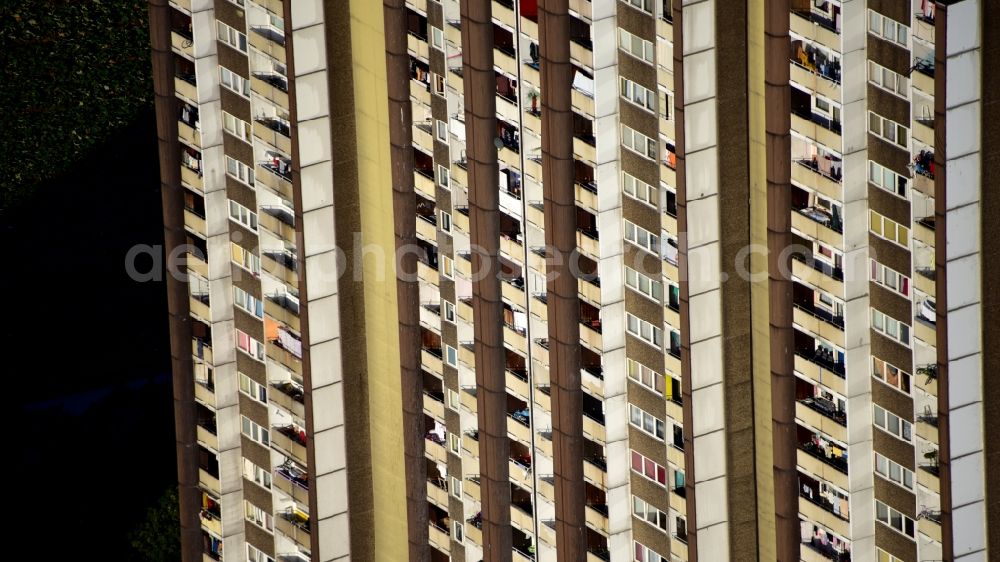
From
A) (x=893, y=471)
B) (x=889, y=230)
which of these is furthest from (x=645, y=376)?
(x=889, y=230)

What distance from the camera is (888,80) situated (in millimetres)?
72625

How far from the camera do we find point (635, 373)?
8000 cm

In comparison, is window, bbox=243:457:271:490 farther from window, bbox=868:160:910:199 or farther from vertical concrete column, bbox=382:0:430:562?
window, bbox=868:160:910:199

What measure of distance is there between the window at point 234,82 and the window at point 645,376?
22.2 metres

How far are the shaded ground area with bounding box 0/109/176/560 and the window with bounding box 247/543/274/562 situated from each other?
16.9 meters

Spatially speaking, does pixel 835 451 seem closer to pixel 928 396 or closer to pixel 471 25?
pixel 928 396

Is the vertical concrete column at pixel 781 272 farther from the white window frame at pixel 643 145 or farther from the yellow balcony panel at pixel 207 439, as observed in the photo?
A: the yellow balcony panel at pixel 207 439

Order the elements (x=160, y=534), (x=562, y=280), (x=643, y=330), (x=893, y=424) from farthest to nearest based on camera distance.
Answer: (x=160, y=534), (x=643, y=330), (x=562, y=280), (x=893, y=424)

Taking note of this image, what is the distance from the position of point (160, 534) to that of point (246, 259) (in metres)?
24.2

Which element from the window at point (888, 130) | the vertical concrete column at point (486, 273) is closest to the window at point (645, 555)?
the vertical concrete column at point (486, 273)

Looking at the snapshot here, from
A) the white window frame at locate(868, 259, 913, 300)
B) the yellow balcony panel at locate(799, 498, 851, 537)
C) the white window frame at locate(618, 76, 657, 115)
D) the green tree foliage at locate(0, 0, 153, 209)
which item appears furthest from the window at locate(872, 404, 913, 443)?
the green tree foliage at locate(0, 0, 153, 209)

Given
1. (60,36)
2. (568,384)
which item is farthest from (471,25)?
(60,36)

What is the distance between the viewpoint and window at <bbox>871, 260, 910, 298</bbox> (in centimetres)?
7444

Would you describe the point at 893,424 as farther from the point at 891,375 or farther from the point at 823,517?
the point at 823,517
